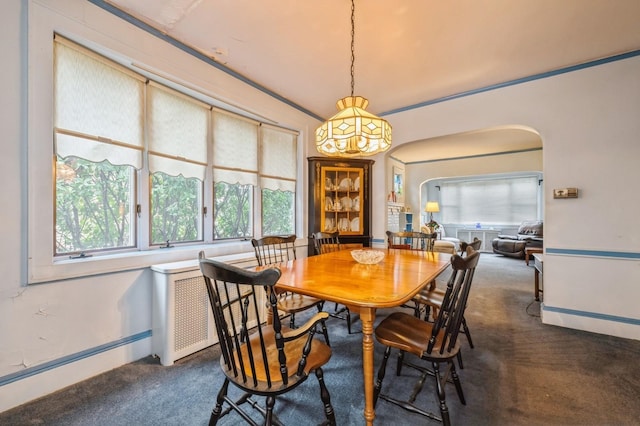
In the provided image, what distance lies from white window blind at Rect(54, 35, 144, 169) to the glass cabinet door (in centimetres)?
244

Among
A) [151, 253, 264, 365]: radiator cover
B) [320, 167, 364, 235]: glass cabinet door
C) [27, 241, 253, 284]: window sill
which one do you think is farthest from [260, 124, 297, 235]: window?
[151, 253, 264, 365]: radiator cover

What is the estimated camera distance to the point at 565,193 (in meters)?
2.75

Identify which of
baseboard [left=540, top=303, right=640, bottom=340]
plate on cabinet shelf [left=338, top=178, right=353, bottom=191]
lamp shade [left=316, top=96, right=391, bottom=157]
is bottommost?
baseboard [left=540, top=303, right=640, bottom=340]

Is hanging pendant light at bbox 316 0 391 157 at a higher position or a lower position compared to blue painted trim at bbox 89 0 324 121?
lower

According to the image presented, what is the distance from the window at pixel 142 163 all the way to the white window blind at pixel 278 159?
0.03 metres

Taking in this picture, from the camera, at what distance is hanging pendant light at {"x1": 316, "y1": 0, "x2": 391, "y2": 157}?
1866 millimetres

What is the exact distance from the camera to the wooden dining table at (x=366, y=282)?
132cm

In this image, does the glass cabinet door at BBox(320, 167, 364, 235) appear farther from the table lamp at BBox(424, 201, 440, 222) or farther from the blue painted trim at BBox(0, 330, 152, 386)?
the table lamp at BBox(424, 201, 440, 222)

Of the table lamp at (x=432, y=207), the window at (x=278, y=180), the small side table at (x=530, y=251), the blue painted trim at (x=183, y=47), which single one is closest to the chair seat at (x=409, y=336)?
the window at (x=278, y=180)

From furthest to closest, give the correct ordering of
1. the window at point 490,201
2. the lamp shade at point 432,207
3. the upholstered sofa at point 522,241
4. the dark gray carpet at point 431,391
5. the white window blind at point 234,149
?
the lamp shade at point 432,207
the window at point 490,201
the upholstered sofa at point 522,241
the white window blind at point 234,149
the dark gray carpet at point 431,391

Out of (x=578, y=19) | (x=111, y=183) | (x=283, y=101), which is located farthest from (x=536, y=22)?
(x=111, y=183)

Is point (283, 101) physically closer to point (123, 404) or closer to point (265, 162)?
point (265, 162)

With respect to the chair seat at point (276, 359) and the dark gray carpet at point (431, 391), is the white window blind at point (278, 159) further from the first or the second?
the chair seat at point (276, 359)

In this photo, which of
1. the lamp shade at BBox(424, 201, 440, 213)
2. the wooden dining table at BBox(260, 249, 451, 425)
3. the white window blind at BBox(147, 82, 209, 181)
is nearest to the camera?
the wooden dining table at BBox(260, 249, 451, 425)
